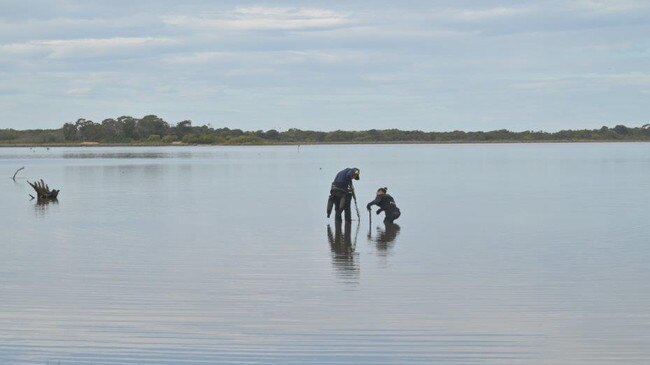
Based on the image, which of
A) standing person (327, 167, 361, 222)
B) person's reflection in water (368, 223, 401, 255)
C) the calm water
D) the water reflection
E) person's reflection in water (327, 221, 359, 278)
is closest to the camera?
the calm water

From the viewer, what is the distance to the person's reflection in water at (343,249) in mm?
14727

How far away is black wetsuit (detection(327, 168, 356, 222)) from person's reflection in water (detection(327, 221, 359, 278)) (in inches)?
12.1

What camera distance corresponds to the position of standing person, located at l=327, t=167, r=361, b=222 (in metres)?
20.9

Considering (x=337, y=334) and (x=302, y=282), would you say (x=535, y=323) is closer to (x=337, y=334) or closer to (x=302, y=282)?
(x=337, y=334)

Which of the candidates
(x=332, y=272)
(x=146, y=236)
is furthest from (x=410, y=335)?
(x=146, y=236)

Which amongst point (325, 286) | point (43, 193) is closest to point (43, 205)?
point (43, 193)

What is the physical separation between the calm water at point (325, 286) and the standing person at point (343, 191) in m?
0.53

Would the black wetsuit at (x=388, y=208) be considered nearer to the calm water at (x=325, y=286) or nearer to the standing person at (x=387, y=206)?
the standing person at (x=387, y=206)

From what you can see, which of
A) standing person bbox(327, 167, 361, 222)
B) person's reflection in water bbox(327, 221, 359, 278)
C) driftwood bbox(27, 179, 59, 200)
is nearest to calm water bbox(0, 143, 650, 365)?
person's reflection in water bbox(327, 221, 359, 278)

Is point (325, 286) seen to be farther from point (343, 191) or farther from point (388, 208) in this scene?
point (388, 208)

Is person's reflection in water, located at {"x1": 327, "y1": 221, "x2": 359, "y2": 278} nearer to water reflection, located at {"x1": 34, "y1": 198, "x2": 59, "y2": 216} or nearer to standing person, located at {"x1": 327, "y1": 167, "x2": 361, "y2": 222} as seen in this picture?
standing person, located at {"x1": 327, "y1": 167, "x2": 361, "y2": 222}

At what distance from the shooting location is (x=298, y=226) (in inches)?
861

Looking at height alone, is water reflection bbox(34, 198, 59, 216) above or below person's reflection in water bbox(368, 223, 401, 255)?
below

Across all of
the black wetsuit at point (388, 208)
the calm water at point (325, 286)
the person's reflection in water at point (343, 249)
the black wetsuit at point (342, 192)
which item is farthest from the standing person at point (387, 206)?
the person's reflection in water at point (343, 249)
